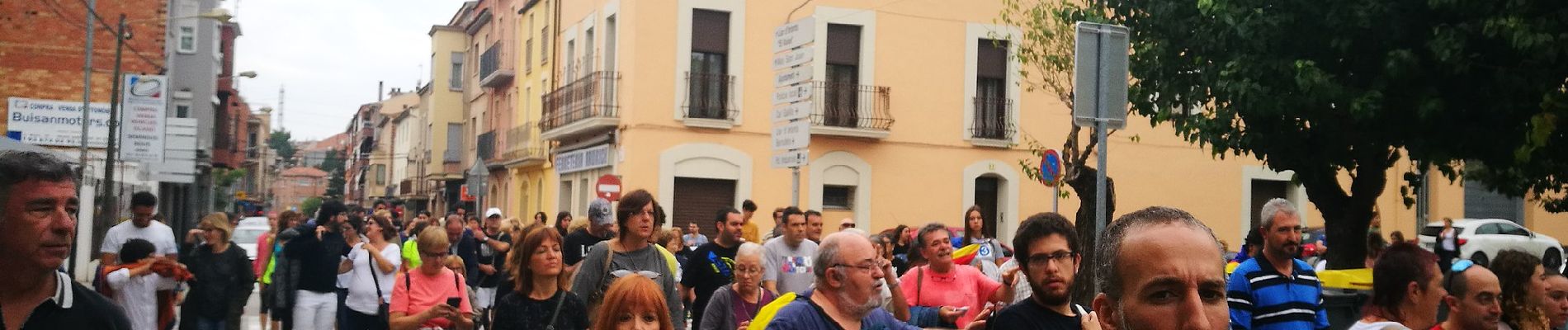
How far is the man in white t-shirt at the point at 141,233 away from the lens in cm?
1102

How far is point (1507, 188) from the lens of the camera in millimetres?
14766

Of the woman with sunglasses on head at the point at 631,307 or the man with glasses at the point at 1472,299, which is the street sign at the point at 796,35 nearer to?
the woman with sunglasses on head at the point at 631,307

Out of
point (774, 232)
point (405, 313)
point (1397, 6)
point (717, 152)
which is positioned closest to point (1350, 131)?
point (1397, 6)

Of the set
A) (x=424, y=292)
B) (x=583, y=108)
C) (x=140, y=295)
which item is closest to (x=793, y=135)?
(x=140, y=295)

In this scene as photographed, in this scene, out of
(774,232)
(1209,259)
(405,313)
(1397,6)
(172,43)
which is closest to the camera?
(1209,259)

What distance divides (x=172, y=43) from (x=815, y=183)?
26576mm

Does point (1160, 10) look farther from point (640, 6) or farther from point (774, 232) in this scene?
point (640, 6)

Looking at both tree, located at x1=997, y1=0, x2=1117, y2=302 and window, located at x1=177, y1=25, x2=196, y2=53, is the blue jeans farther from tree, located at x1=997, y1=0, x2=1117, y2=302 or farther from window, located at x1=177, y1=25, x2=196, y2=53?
window, located at x1=177, y1=25, x2=196, y2=53

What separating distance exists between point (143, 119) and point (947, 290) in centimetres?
2177

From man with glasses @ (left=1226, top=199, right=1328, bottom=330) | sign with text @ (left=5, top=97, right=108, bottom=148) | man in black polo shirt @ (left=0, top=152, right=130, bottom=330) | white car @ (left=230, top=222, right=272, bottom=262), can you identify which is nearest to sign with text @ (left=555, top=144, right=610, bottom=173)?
white car @ (left=230, top=222, right=272, bottom=262)

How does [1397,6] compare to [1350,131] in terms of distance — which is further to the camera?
[1350,131]

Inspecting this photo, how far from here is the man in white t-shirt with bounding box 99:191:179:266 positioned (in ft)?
36.1

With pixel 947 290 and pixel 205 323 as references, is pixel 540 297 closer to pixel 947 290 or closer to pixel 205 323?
pixel 947 290

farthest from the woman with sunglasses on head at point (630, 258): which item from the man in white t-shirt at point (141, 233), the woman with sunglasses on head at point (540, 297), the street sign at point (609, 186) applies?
the street sign at point (609, 186)
